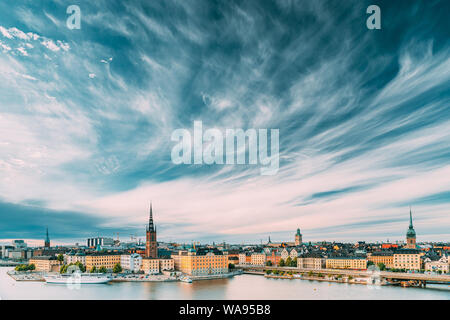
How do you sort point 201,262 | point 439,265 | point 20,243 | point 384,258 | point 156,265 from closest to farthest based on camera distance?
point 439,265 < point 201,262 < point 156,265 < point 384,258 < point 20,243

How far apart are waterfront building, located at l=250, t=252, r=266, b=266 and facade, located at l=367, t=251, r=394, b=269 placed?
9.10 metres

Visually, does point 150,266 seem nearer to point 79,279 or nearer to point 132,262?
point 132,262

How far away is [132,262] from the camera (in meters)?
25.5

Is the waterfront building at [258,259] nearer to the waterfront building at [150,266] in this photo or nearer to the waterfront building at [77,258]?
the waterfront building at [150,266]

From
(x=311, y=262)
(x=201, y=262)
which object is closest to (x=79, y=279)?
(x=201, y=262)

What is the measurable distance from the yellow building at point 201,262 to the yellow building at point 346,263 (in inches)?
305

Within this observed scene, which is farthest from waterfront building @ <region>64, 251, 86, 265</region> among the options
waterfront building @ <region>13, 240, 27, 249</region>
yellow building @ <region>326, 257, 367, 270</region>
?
waterfront building @ <region>13, 240, 27, 249</region>

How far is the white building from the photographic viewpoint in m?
25.1

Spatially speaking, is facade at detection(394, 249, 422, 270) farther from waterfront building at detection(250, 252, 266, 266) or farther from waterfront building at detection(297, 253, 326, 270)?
Result: waterfront building at detection(250, 252, 266, 266)

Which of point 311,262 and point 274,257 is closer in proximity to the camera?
point 311,262

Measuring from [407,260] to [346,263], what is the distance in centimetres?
379
